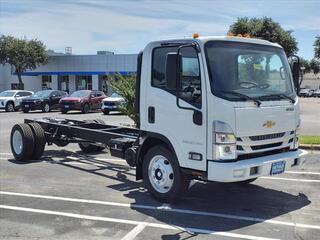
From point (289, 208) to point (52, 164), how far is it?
604 centimetres

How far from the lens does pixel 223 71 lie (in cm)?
673

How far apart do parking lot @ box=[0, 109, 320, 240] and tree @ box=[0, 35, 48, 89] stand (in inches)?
1936

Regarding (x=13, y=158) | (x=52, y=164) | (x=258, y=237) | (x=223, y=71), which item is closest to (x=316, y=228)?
(x=258, y=237)

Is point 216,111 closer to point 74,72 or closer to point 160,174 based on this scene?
point 160,174

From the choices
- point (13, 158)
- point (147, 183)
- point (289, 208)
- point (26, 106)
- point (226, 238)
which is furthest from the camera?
point (26, 106)

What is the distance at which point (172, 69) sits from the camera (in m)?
6.62

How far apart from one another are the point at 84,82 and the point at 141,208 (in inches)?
2070

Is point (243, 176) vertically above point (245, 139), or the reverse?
point (245, 139)

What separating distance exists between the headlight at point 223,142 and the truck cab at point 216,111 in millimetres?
14

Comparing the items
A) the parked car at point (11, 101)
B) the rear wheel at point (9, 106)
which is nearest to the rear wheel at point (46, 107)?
the parked car at point (11, 101)

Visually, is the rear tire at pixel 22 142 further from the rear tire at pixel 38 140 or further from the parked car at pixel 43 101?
the parked car at pixel 43 101

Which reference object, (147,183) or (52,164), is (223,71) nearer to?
(147,183)

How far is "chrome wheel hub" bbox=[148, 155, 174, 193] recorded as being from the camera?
740 centimetres

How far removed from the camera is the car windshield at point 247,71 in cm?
667
